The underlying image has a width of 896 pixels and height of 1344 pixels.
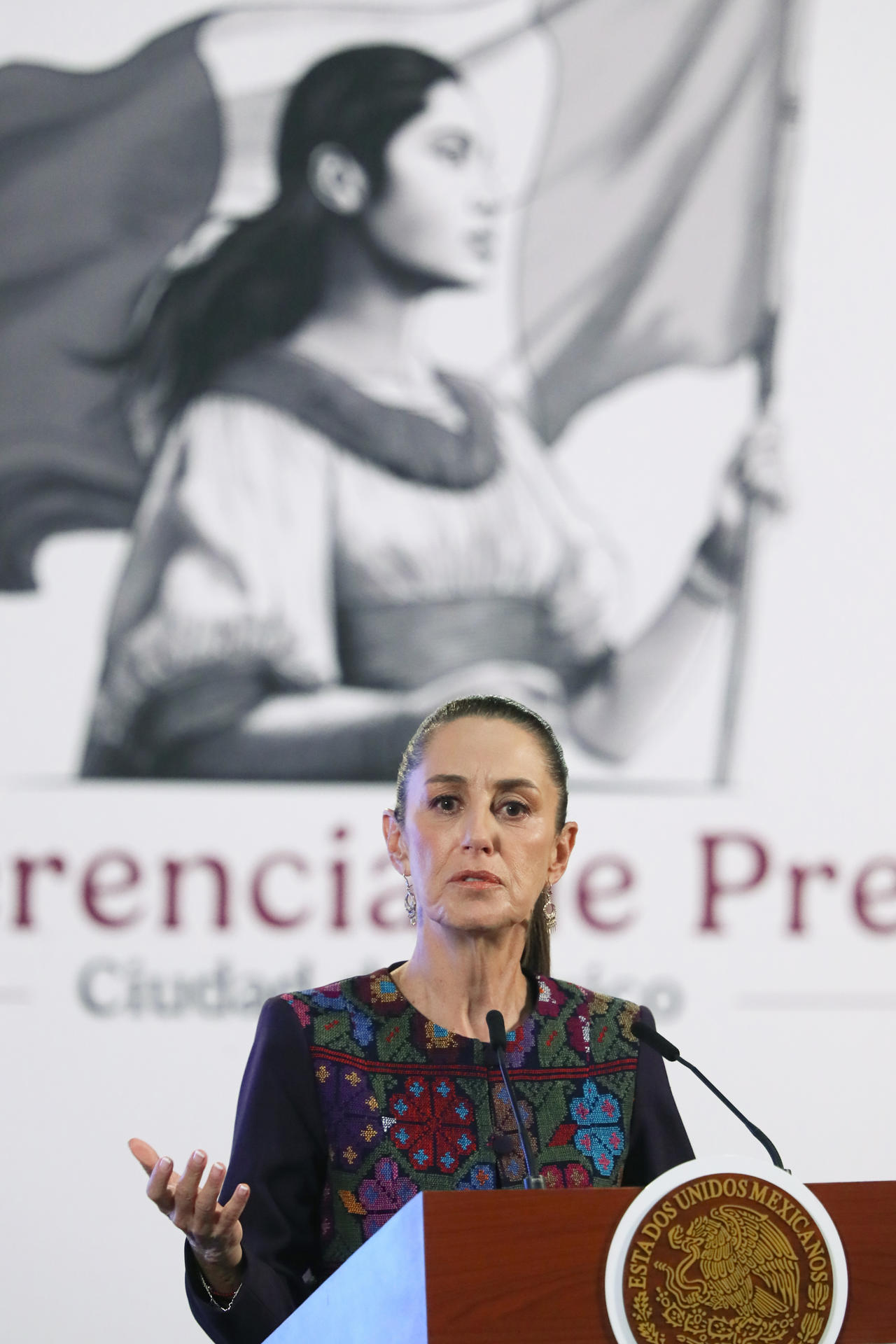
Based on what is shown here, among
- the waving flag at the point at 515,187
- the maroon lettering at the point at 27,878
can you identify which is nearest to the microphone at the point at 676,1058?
the maroon lettering at the point at 27,878

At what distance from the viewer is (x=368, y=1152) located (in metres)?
1.88

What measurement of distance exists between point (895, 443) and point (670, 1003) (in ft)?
4.37

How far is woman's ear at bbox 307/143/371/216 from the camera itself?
353cm

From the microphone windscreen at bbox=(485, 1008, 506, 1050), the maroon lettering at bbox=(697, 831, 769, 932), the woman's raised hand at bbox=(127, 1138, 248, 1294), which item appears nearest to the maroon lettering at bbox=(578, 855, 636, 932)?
the maroon lettering at bbox=(697, 831, 769, 932)

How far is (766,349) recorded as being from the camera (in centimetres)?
356

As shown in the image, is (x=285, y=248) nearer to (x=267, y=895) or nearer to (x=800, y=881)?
(x=267, y=895)

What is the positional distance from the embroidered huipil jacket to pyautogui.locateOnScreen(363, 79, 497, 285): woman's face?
1993mm

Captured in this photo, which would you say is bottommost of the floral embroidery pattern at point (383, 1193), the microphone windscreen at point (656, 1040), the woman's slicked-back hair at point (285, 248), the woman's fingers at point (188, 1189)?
the floral embroidery pattern at point (383, 1193)

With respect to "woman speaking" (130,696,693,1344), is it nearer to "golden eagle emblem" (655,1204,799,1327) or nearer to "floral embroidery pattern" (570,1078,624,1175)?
"floral embroidery pattern" (570,1078,624,1175)

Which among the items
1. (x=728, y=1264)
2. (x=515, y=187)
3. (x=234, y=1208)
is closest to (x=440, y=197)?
(x=515, y=187)

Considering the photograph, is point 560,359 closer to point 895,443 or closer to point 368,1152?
point 895,443

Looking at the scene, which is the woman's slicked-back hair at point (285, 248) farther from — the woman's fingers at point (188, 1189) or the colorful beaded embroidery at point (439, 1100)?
the woman's fingers at point (188, 1189)

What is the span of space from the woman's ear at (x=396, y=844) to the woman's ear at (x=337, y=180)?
188 cm

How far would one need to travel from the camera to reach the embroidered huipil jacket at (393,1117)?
6.11 feet
